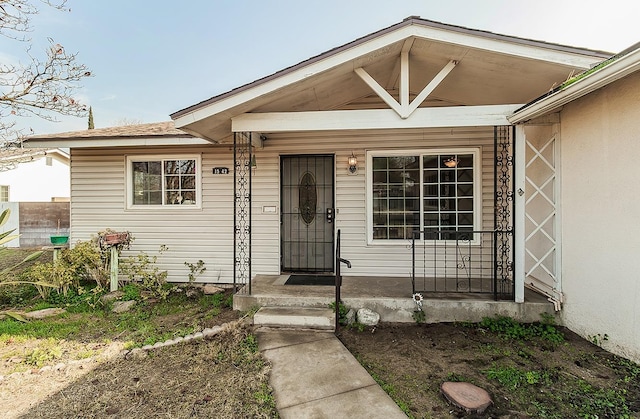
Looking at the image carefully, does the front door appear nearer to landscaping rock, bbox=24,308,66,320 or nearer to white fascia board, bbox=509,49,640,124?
white fascia board, bbox=509,49,640,124

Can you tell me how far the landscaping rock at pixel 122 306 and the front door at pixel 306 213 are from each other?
8.13 feet

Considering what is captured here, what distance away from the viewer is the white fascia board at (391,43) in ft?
11.1

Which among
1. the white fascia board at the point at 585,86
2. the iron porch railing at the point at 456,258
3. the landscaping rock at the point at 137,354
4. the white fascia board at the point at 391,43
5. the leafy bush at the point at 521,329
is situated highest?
the white fascia board at the point at 391,43

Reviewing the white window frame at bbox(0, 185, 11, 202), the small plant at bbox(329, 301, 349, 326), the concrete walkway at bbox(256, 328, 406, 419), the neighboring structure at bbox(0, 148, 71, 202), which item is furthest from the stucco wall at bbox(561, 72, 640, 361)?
the white window frame at bbox(0, 185, 11, 202)

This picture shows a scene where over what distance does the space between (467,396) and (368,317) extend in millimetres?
1587

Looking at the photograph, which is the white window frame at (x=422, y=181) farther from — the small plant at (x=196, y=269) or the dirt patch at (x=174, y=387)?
the small plant at (x=196, y=269)

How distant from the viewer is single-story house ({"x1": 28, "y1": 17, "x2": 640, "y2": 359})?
363 centimetres

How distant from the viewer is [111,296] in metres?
4.89

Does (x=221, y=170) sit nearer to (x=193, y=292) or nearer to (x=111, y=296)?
(x=193, y=292)

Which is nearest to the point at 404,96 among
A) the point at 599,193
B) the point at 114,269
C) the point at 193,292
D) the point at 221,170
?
the point at 599,193

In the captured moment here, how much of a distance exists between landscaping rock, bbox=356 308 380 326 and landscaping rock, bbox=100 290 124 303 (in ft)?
12.9

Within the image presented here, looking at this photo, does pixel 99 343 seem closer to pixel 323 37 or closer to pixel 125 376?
pixel 125 376

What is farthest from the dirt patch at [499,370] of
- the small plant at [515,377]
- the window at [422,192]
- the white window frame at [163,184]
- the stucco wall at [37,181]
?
the stucco wall at [37,181]

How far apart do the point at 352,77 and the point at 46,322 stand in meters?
5.46
